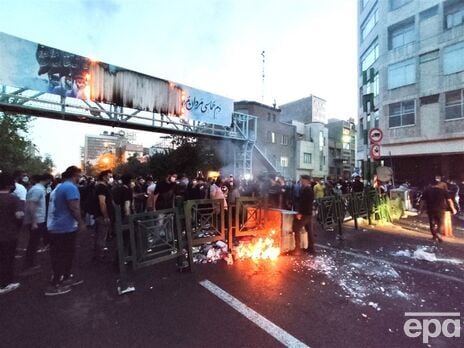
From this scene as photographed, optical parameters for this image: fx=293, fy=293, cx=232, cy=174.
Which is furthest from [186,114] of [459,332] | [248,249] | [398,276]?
[459,332]

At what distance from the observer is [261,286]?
469 cm

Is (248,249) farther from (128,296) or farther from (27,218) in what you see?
(27,218)

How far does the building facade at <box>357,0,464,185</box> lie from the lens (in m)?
19.1

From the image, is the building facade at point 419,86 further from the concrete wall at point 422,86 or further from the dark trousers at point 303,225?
the dark trousers at point 303,225

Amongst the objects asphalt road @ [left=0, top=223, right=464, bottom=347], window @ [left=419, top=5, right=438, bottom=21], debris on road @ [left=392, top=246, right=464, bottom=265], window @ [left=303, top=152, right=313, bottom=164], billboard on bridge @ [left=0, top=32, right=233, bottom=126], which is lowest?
debris on road @ [left=392, top=246, right=464, bottom=265]

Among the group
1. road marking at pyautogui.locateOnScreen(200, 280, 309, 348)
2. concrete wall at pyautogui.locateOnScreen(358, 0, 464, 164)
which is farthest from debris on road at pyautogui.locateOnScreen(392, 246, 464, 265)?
concrete wall at pyautogui.locateOnScreen(358, 0, 464, 164)

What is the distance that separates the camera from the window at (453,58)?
61.2ft

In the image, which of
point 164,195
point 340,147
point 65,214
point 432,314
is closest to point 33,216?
point 65,214

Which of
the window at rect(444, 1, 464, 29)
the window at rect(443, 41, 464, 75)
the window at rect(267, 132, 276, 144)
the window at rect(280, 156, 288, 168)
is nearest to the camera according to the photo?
the window at rect(443, 41, 464, 75)

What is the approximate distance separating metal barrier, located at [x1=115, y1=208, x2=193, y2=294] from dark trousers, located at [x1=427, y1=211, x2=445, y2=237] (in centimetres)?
702

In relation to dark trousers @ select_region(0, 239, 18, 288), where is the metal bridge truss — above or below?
above

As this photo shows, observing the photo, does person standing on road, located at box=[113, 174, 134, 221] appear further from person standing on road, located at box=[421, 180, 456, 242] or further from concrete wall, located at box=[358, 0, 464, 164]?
concrete wall, located at box=[358, 0, 464, 164]

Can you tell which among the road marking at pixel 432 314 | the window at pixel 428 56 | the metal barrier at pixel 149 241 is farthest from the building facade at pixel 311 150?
the road marking at pixel 432 314

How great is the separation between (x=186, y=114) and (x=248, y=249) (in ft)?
33.5
